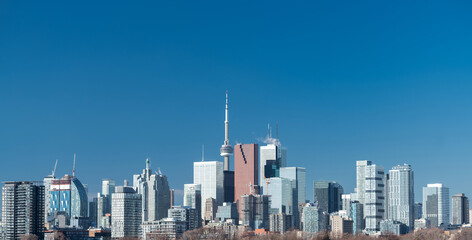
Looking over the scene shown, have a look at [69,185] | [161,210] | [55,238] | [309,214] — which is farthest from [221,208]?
[55,238]

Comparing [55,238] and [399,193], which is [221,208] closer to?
[399,193]

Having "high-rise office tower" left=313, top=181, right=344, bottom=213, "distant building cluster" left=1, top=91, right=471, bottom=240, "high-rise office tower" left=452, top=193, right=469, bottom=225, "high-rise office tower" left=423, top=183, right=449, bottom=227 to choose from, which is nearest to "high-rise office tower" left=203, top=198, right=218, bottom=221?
"distant building cluster" left=1, top=91, right=471, bottom=240

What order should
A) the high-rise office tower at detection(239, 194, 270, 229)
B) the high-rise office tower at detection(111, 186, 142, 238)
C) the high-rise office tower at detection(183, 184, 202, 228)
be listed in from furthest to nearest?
the high-rise office tower at detection(183, 184, 202, 228), the high-rise office tower at detection(239, 194, 270, 229), the high-rise office tower at detection(111, 186, 142, 238)

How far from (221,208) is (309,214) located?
26.5 meters

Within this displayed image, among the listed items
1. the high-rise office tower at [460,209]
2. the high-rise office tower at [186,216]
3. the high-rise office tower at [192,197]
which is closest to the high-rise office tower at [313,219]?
the high-rise office tower at [186,216]

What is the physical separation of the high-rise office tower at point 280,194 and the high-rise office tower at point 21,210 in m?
79.6

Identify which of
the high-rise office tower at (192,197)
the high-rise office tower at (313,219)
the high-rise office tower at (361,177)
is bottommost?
the high-rise office tower at (313,219)

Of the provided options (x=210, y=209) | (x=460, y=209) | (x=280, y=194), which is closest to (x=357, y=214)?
(x=280, y=194)

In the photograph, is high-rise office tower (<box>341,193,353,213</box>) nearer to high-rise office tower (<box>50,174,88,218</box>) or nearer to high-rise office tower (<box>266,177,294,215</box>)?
high-rise office tower (<box>266,177,294,215</box>)

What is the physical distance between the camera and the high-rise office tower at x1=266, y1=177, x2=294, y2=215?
19012cm

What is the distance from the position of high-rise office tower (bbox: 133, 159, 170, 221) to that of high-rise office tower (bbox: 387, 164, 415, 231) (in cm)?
4963

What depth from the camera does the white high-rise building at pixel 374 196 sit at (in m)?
171

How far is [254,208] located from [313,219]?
23353mm

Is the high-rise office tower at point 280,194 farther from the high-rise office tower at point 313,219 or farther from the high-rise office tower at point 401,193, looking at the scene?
Answer: the high-rise office tower at point 313,219
